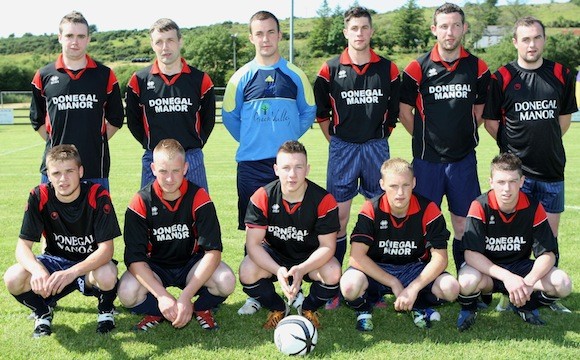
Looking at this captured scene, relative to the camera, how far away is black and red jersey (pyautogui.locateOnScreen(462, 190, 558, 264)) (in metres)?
3.96

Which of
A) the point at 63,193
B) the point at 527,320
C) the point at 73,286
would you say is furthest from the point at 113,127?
the point at 527,320

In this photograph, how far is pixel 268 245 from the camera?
424 centimetres

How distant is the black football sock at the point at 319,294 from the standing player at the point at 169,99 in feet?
4.36

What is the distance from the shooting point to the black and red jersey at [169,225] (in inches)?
155

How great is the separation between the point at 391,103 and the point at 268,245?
1502mm

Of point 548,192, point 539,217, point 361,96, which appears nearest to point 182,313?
point 361,96

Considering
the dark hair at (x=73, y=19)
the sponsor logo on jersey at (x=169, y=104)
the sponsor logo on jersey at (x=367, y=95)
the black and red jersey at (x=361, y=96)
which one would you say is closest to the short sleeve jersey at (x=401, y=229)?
the black and red jersey at (x=361, y=96)

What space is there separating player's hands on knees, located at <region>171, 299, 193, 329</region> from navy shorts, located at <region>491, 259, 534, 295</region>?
6.46 ft

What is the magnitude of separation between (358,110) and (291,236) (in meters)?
1.19

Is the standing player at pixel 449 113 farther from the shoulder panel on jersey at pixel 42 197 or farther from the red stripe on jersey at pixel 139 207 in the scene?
the shoulder panel on jersey at pixel 42 197

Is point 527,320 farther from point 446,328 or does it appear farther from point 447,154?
point 447,154

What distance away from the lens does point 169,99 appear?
15.0ft

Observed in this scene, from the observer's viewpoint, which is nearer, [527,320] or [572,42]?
[527,320]

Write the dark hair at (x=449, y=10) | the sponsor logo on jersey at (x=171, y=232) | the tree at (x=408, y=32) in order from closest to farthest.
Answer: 1. the sponsor logo on jersey at (x=171, y=232)
2. the dark hair at (x=449, y=10)
3. the tree at (x=408, y=32)
